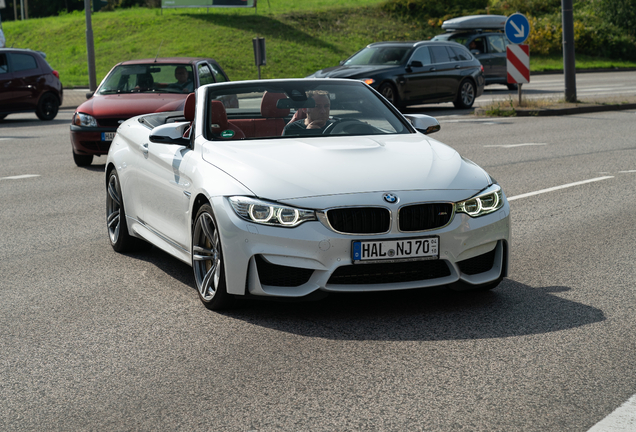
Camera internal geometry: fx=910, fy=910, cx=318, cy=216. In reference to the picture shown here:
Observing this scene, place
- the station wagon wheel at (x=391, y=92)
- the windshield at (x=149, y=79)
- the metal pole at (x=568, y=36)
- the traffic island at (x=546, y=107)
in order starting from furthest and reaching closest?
the station wagon wheel at (x=391, y=92) → the traffic island at (x=546, y=107) → the metal pole at (x=568, y=36) → the windshield at (x=149, y=79)

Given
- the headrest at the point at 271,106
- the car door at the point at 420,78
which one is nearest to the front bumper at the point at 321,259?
the headrest at the point at 271,106

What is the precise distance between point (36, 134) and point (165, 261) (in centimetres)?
1332

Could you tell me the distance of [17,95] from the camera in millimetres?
22672

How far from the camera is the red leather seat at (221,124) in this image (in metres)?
6.33

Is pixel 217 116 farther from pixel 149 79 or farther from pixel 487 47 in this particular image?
pixel 487 47

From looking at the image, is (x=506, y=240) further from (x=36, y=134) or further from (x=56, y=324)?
(x=36, y=134)

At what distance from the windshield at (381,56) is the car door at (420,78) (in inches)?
11.9

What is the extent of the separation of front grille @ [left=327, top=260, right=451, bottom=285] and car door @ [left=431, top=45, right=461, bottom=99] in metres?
18.7

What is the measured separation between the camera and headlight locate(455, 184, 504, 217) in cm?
519

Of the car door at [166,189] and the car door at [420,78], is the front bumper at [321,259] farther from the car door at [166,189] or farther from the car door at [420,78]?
the car door at [420,78]

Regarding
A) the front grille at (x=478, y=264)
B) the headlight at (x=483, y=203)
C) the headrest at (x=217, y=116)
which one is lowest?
the front grille at (x=478, y=264)

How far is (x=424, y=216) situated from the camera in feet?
16.6

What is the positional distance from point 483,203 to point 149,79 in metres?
9.72

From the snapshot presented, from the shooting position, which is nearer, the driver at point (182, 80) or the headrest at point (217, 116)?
the headrest at point (217, 116)
